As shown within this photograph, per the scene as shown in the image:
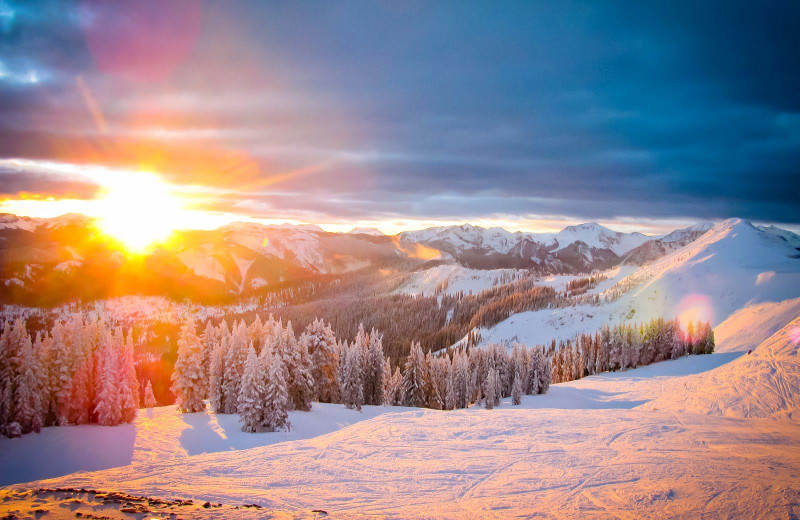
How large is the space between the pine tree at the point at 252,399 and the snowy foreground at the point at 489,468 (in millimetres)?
1632

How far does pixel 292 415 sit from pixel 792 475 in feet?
120

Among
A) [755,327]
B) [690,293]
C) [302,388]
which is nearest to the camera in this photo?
[302,388]

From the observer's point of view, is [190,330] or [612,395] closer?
[190,330]

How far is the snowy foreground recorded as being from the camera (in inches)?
542

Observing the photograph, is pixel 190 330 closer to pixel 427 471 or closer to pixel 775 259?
pixel 427 471

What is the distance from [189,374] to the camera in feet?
137

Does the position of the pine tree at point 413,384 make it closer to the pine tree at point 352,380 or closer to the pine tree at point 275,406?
the pine tree at point 352,380

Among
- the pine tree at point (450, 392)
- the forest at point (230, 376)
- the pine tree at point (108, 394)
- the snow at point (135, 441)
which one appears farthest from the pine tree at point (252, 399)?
the pine tree at point (450, 392)

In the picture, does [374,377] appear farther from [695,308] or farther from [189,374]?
[695,308]

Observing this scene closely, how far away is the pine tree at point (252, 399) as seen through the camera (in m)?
35.3

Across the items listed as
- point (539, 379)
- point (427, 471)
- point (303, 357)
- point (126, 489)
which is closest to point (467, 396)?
point (539, 379)

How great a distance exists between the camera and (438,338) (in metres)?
164

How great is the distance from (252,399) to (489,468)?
23938 mm

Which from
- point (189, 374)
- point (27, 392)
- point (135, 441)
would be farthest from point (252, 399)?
point (27, 392)
